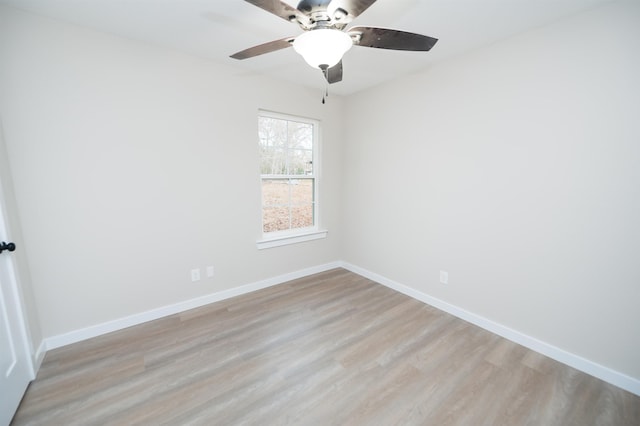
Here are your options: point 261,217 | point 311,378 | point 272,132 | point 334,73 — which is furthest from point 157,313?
point 334,73

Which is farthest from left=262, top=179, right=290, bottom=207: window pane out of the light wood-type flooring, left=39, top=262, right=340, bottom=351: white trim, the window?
the light wood-type flooring

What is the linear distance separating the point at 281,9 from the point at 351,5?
331 millimetres

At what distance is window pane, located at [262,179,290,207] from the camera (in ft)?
10.2

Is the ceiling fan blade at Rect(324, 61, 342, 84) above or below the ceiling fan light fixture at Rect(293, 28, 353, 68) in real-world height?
above

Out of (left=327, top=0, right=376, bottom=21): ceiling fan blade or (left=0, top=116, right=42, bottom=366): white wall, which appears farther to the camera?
(left=0, top=116, right=42, bottom=366): white wall

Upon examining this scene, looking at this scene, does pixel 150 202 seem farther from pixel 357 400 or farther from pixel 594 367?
pixel 594 367

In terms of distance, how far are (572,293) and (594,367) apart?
1.65 ft

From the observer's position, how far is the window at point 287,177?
306 cm

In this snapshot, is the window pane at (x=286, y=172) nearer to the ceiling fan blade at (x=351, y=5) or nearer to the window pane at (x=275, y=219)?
the window pane at (x=275, y=219)

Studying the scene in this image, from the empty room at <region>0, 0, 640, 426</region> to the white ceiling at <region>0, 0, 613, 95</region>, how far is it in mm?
18

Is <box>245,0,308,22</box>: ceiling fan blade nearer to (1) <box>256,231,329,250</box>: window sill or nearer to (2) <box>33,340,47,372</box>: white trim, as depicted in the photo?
(1) <box>256,231,329,250</box>: window sill

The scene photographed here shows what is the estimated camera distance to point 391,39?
1.39m

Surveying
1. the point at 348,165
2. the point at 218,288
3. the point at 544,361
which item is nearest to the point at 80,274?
the point at 218,288

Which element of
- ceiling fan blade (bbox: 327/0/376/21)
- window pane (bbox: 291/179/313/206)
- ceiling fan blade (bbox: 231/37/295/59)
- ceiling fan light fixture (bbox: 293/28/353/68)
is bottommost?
window pane (bbox: 291/179/313/206)
